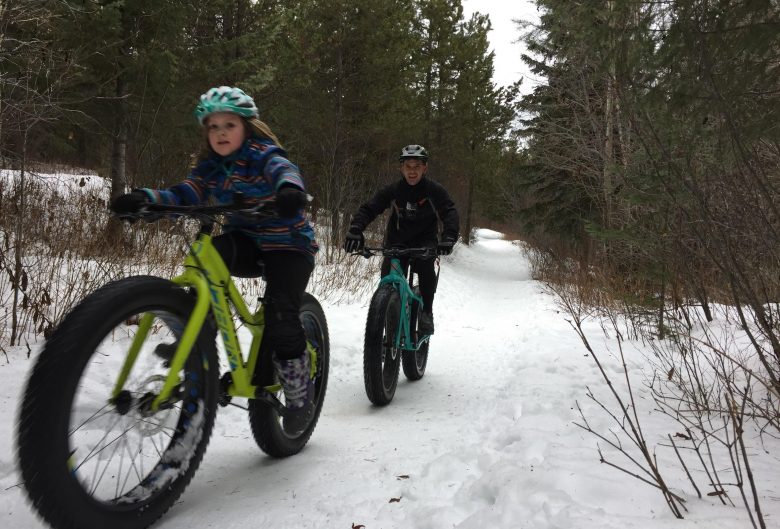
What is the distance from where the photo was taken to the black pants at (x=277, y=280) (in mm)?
2412

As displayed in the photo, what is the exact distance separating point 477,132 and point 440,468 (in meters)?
23.2

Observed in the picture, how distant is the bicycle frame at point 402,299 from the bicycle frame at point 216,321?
1738 millimetres

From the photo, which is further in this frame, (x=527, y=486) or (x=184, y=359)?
(x=527, y=486)

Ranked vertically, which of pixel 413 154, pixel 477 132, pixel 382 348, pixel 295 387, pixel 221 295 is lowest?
pixel 382 348

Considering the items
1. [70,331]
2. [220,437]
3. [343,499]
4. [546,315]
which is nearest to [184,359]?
[70,331]

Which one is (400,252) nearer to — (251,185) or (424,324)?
(424,324)

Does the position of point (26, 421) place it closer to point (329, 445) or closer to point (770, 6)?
point (329, 445)

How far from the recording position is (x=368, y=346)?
3668mm

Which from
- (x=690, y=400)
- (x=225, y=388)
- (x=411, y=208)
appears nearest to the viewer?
(x=225, y=388)

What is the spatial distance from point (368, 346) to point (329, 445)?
0.90 meters

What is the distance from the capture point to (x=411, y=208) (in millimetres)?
4766

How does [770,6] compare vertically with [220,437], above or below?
above

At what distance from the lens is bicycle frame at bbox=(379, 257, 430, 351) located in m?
4.13

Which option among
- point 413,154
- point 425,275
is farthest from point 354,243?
point 413,154
